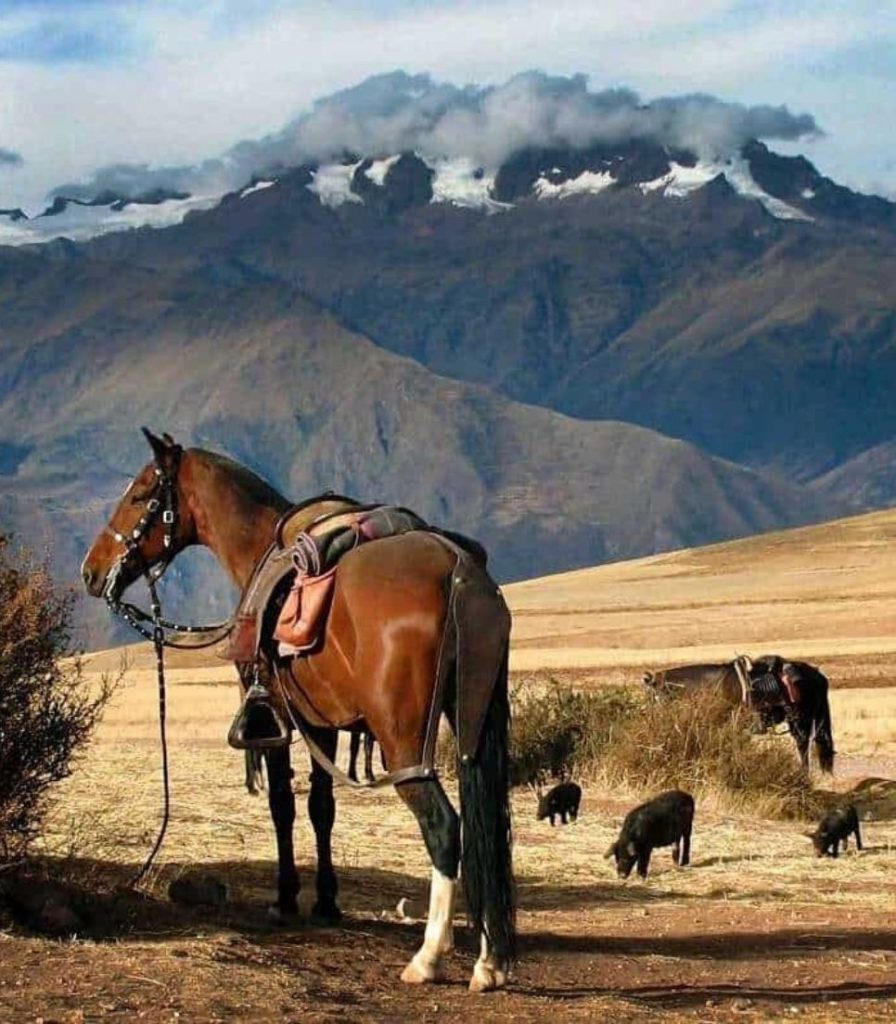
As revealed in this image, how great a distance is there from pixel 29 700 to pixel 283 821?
1.77 m

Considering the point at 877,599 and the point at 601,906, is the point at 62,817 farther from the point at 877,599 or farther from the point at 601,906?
the point at 877,599

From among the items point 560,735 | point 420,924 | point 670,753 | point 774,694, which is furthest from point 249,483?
point 774,694

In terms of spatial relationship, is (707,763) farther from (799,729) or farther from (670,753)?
(799,729)

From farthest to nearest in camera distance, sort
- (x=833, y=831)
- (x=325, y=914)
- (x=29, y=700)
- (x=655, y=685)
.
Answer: (x=655, y=685)
(x=833, y=831)
(x=325, y=914)
(x=29, y=700)

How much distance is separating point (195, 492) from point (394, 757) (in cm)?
264

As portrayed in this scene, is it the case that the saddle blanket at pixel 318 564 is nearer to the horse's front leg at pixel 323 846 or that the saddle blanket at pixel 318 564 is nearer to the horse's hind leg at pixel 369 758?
the horse's front leg at pixel 323 846

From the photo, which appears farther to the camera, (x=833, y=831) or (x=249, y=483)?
(x=833, y=831)

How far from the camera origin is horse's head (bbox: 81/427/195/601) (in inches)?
489

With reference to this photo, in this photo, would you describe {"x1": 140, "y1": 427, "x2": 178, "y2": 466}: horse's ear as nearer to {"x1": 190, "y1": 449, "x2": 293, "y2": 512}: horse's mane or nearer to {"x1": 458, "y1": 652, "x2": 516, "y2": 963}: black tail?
{"x1": 190, "y1": 449, "x2": 293, "y2": 512}: horse's mane

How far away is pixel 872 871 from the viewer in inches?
649

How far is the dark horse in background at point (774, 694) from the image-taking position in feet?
81.6

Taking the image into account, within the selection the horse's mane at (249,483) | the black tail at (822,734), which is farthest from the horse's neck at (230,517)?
the black tail at (822,734)

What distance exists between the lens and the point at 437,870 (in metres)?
10.6

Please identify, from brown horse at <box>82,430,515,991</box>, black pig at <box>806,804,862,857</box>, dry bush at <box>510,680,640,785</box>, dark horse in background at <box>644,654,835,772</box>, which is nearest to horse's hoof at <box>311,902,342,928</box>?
brown horse at <box>82,430,515,991</box>
